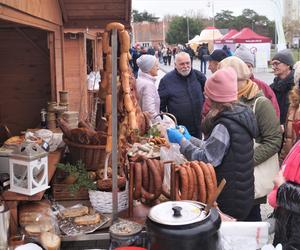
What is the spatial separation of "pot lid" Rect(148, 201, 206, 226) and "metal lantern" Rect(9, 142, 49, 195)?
948 mm

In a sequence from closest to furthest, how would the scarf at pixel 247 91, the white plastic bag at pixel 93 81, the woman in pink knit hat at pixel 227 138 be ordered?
the woman in pink knit hat at pixel 227 138 → the scarf at pixel 247 91 → the white plastic bag at pixel 93 81

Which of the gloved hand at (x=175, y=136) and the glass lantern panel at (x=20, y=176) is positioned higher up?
the gloved hand at (x=175, y=136)

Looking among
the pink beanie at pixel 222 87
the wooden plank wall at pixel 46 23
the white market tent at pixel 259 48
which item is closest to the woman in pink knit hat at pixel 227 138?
the pink beanie at pixel 222 87

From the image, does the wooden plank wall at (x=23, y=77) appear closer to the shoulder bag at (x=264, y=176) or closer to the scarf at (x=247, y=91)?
the scarf at (x=247, y=91)

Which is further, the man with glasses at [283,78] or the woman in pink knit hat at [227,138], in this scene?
the man with glasses at [283,78]

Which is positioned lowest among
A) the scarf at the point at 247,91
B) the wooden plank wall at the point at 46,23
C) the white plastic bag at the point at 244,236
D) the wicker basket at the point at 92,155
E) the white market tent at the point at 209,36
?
the white plastic bag at the point at 244,236

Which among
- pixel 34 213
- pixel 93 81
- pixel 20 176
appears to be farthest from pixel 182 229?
pixel 93 81

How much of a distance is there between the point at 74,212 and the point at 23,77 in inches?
130

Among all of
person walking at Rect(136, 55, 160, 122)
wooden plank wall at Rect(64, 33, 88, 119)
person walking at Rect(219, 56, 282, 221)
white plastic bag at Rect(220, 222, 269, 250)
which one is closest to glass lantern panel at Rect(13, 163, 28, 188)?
white plastic bag at Rect(220, 222, 269, 250)

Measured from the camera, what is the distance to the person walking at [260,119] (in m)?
3.46

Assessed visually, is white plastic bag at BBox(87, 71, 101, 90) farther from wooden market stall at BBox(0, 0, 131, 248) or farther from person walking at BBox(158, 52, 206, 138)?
person walking at BBox(158, 52, 206, 138)

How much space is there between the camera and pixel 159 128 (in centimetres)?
413

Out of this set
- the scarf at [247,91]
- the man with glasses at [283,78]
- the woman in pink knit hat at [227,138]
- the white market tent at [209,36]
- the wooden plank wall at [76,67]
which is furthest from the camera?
the white market tent at [209,36]

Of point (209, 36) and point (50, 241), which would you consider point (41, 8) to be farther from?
point (209, 36)
